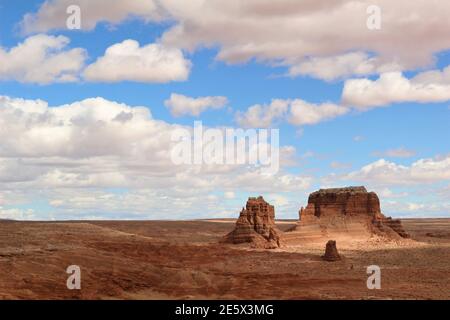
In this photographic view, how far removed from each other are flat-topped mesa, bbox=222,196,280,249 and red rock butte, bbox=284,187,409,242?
518 centimetres

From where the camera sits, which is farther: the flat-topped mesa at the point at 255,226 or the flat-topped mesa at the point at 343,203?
the flat-topped mesa at the point at 343,203

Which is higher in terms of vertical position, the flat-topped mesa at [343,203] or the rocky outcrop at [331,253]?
the flat-topped mesa at [343,203]

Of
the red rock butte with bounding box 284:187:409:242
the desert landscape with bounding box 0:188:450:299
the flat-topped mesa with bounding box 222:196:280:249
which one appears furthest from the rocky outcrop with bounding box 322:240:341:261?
the red rock butte with bounding box 284:187:409:242

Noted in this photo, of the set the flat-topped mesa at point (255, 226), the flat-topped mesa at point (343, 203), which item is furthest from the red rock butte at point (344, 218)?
the flat-topped mesa at point (255, 226)

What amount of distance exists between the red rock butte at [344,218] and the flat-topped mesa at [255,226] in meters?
5.18

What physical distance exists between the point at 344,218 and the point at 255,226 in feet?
43.5

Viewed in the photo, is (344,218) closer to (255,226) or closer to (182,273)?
(255,226)

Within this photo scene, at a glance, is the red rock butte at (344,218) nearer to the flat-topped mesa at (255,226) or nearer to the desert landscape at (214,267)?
the desert landscape at (214,267)

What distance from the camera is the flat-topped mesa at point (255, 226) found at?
2235 inches

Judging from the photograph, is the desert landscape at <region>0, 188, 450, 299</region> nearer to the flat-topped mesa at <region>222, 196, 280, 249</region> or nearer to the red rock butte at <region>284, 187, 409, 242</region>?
the flat-topped mesa at <region>222, 196, 280, 249</region>

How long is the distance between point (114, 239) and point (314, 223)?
31.2 metres

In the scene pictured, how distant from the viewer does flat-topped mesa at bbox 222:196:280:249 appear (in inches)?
2235

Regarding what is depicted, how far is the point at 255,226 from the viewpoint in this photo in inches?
2308
